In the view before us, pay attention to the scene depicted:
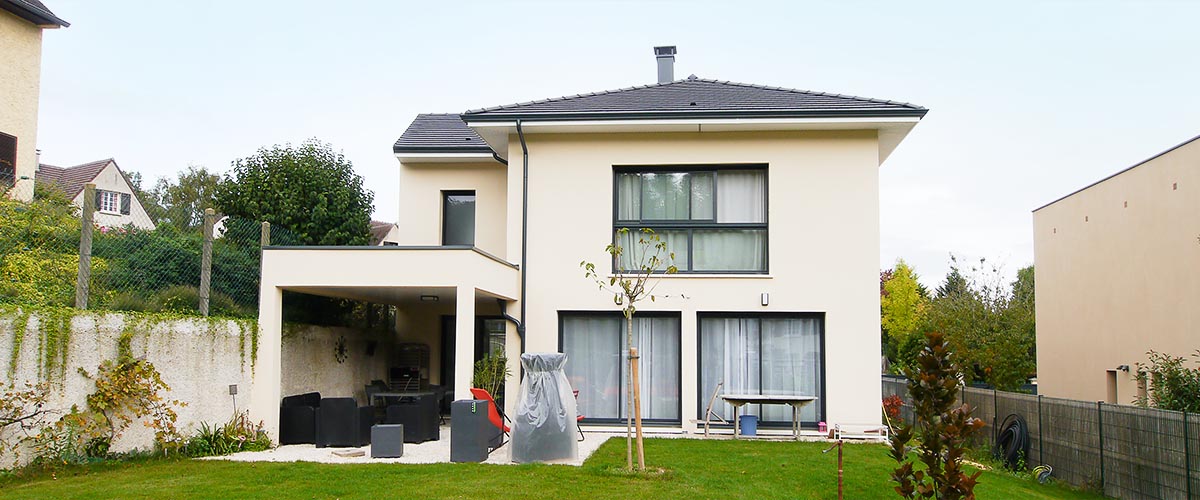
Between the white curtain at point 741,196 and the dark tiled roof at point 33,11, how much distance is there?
56.0 feet

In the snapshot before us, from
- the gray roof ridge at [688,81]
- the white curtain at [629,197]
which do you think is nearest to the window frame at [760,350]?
the white curtain at [629,197]

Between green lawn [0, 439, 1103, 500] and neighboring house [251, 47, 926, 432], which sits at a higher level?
neighboring house [251, 47, 926, 432]

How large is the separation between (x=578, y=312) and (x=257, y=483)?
6.58 metres

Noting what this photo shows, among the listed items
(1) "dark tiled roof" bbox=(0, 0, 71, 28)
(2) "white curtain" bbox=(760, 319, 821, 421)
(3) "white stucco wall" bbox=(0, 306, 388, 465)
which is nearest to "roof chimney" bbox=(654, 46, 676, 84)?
(2) "white curtain" bbox=(760, 319, 821, 421)

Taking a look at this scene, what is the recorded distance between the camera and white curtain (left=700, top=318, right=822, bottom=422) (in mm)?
14953

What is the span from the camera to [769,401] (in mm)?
13852

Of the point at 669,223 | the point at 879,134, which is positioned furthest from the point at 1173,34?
the point at 669,223

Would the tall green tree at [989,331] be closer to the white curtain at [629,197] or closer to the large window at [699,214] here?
the large window at [699,214]

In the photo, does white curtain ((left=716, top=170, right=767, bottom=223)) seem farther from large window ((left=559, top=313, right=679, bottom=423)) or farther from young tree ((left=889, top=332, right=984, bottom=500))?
young tree ((left=889, top=332, right=984, bottom=500))

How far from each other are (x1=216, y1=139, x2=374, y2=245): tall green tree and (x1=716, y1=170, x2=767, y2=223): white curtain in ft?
23.4

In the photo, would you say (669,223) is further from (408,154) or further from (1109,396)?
(1109,396)

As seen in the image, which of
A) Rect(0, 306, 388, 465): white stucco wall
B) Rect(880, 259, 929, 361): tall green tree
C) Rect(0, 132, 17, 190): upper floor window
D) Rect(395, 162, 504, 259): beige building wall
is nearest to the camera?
Rect(0, 306, 388, 465): white stucco wall

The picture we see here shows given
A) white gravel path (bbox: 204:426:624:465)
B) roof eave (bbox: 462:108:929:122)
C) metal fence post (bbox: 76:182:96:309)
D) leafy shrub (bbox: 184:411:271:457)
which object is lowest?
white gravel path (bbox: 204:426:624:465)

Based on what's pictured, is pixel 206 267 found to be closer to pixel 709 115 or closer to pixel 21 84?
pixel 709 115
